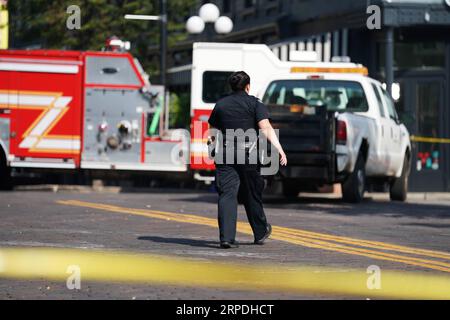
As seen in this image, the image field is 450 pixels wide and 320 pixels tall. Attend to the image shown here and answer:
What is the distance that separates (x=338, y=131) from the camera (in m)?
23.0

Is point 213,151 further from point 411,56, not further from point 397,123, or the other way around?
point 411,56

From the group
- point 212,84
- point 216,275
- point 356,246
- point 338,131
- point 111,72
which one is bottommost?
point 216,275

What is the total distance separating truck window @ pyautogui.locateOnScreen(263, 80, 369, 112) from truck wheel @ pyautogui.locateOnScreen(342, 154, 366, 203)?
106 centimetres

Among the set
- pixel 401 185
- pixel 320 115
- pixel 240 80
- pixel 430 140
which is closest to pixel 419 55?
pixel 430 140

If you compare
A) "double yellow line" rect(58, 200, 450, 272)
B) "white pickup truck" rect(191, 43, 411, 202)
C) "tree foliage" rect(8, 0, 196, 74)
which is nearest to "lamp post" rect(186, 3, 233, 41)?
"white pickup truck" rect(191, 43, 411, 202)

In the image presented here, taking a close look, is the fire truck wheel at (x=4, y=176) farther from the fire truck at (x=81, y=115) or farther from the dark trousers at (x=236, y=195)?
the dark trousers at (x=236, y=195)

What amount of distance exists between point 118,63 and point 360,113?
6.60 meters

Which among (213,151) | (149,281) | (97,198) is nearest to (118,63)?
(97,198)

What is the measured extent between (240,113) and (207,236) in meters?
2.16

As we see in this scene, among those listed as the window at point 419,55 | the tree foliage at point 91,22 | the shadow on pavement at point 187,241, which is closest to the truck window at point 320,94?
the shadow on pavement at point 187,241

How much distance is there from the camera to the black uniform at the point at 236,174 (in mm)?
14445

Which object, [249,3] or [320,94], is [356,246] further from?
[249,3]

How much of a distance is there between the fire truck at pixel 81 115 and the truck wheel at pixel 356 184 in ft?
18.4
